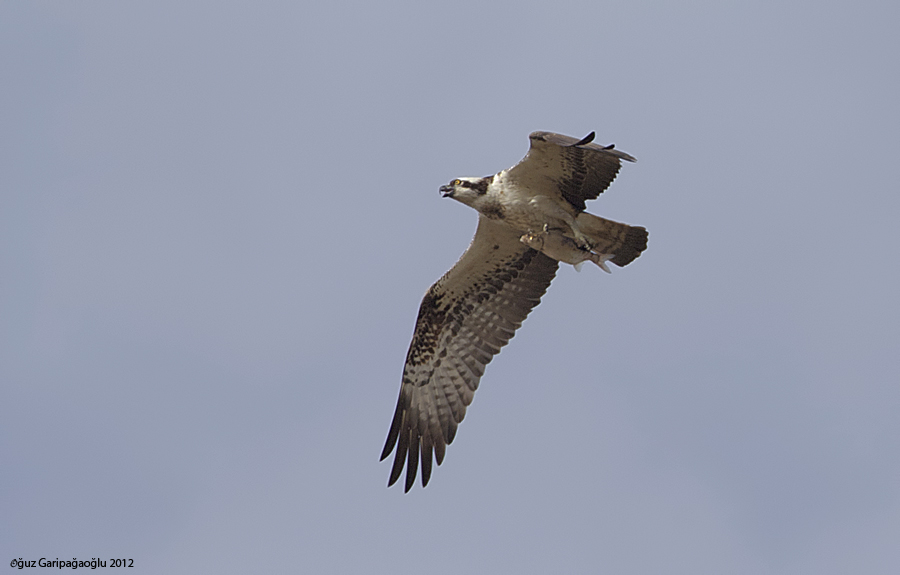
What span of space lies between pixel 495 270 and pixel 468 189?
137 centimetres

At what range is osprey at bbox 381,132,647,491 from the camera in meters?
11.3

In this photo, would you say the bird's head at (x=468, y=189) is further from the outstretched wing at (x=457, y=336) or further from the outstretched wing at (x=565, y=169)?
the outstretched wing at (x=457, y=336)

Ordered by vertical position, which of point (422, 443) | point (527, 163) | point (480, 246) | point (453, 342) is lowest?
point (422, 443)

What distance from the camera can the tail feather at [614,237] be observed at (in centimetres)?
1134

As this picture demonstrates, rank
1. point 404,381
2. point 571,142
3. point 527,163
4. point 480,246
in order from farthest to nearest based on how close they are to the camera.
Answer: point 404,381 < point 480,246 < point 527,163 < point 571,142

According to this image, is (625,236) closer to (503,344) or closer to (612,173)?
(612,173)

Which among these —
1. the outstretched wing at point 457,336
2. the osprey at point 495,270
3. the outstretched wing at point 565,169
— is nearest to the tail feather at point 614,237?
the osprey at point 495,270

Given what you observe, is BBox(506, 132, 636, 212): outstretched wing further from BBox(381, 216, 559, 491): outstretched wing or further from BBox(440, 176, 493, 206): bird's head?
BBox(381, 216, 559, 491): outstretched wing

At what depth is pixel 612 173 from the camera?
11.1 metres

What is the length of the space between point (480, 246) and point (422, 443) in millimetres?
2542

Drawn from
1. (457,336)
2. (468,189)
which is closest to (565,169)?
(468,189)

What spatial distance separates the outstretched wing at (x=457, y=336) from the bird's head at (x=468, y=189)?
30.4 inches

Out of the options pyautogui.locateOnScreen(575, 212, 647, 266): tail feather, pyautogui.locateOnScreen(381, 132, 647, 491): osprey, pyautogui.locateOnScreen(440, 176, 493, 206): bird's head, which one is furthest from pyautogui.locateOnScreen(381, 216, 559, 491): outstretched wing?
pyautogui.locateOnScreen(575, 212, 647, 266): tail feather

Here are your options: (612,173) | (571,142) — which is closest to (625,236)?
(612,173)
